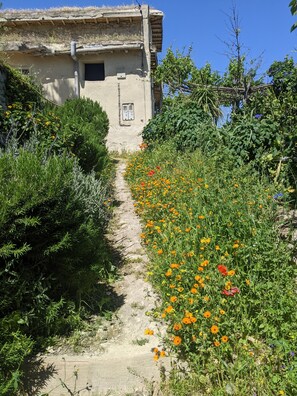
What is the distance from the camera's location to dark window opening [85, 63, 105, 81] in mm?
15008

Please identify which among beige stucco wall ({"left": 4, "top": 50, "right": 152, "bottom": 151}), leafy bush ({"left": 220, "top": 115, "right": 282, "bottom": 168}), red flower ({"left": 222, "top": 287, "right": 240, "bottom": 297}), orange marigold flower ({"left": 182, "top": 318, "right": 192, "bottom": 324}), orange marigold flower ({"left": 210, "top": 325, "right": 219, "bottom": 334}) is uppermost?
beige stucco wall ({"left": 4, "top": 50, "right": 152, "bottom": 151})

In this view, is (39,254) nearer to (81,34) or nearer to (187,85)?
(187,85)

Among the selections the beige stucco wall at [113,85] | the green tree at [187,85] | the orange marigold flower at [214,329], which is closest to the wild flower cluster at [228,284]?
the orange marigold flower at [214,329]

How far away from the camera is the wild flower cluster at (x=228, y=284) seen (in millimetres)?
2363

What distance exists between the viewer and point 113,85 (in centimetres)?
1455

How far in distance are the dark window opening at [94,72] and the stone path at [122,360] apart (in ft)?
42.0

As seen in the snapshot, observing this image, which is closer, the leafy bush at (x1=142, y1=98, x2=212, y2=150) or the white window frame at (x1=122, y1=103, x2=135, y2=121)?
the leafy bush at (x1=142, y1=98, x2=212, y2=150)

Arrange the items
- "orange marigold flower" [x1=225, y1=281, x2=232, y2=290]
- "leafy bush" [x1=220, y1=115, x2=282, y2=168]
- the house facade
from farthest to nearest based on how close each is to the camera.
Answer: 1. the house facade
2. "leafy bush" [x1=220, y1=115, x2=282, y2=168]
3. "orange marigold flower" [x1=225, y1=281, x2=232, y2=290]

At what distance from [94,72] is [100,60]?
0.63 m

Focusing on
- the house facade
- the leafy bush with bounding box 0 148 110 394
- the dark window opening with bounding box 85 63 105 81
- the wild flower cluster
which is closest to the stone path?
the wild flower cluster

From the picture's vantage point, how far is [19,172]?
2791 millimetres

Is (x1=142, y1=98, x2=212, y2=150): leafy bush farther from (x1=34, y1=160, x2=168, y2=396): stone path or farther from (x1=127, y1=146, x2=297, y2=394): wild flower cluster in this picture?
(x1=34, y1=160, x2=168, y2=396): stone path

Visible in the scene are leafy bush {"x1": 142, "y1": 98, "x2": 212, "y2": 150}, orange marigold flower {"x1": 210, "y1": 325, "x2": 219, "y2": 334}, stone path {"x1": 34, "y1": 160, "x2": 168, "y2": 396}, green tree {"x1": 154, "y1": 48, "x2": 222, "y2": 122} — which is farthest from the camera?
green tree {"x1": 154, "y1": 48, "x2": 222, "y2": 122}

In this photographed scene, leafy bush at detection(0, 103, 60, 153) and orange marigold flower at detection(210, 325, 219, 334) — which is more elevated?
leafy bush at detection(0, 103, 60, 153)
